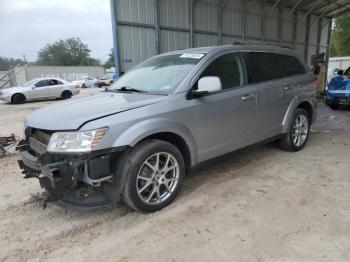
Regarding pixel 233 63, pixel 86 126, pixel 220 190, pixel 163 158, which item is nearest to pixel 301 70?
pixel 233 63

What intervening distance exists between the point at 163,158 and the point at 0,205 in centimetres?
206

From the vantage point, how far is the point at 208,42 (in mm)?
11789

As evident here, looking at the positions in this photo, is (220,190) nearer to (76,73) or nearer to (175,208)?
(175,208)

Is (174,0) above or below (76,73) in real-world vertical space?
above

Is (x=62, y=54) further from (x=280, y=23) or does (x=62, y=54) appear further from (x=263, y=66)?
(x=263, y=66)

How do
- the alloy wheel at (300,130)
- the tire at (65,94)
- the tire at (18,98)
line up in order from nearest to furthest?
the alloy wheel at (300,130) < the tire at (18,98) < the tire at (65,94)

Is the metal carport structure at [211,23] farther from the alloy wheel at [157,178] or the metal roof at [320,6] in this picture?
the alloy wheel at [157,178]

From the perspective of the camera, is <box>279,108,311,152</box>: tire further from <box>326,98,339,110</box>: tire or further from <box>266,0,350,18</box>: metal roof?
<box>266,0,350,18</box>: metal roof

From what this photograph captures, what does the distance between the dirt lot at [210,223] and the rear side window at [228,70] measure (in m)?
1.31

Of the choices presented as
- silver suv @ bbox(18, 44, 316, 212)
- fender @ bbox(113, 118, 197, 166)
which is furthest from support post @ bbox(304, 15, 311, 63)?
fender @ bbox(113, 118, 197, 166)

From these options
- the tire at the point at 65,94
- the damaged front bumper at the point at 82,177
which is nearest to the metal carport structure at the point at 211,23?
the damaged front bumper at the point at 82,177

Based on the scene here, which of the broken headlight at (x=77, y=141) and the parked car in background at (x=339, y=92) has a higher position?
the broken headlight at (x=77, y=141)

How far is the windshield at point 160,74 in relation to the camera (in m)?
3.59

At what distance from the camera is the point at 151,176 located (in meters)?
3.19
